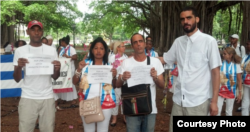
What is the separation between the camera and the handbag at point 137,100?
2.43 meters

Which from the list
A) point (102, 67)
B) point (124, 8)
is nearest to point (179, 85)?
point (102, 67)

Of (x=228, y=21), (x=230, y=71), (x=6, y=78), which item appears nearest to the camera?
(x=230, y=71)

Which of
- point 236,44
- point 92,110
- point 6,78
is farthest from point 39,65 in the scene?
point 236,44

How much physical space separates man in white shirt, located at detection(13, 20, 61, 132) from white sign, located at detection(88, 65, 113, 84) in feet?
1.44

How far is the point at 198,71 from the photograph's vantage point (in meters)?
2.29

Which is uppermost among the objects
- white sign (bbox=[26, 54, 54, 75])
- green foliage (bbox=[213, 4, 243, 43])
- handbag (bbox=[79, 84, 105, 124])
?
green foliage (bbox=[213, 4, 243, 43])

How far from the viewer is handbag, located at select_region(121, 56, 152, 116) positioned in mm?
2426

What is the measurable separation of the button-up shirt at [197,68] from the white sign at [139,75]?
1.19 feet

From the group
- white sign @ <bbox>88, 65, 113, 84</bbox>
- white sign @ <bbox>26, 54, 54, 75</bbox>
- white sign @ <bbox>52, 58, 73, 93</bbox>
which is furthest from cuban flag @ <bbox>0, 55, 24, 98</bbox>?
white sign @ <bbox>88, 65, 113, 84</bbox>

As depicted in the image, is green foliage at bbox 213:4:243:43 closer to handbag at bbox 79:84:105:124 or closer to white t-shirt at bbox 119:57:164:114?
white t-shirt at bbox 119:57:164:114

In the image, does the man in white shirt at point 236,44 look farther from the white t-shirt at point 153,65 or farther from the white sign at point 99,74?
the white sign at point 99,74

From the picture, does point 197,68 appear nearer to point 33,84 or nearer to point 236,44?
point 33,84

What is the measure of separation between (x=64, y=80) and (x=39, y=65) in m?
3.07

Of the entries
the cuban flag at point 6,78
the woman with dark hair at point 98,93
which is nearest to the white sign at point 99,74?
the woman with dark hair at point 98,93
